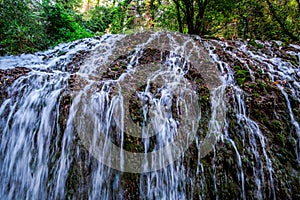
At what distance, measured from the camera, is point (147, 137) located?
2.09 meters

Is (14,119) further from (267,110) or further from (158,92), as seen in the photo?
(267,110)

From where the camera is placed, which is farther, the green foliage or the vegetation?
the vegetation

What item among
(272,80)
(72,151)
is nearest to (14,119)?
(72,151)

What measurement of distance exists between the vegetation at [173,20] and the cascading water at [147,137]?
2.24 meters

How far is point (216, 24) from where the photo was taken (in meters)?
5.10

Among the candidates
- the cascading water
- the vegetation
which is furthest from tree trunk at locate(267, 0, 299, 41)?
the cascading water

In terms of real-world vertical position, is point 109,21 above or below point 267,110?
above

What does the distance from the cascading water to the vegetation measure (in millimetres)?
2238

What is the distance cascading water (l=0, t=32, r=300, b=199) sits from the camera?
1.96m

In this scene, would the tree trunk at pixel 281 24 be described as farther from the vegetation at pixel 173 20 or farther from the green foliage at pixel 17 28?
the green foliage at pixel 17 28

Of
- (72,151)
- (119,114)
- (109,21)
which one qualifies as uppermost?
(109,21)

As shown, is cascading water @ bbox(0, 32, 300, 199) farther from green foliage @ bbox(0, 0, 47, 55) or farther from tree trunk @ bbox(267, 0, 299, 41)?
tree trunk @ bbox(267, 0, 299, 41)

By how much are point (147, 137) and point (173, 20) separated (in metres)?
4.32

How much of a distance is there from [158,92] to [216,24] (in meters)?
3.54
